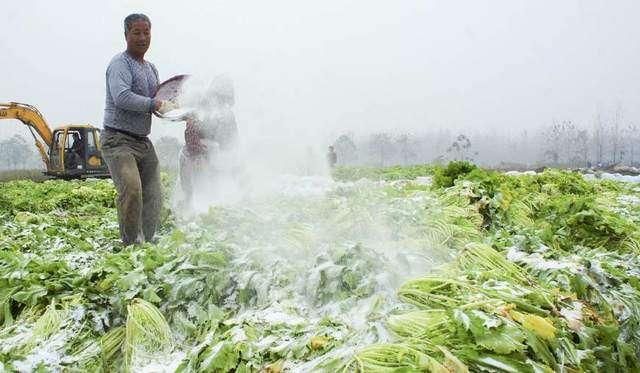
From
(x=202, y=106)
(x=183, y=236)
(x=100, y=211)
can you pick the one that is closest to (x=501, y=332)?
(x=183, y=236)

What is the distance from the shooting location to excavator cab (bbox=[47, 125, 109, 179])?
2631 centimetres

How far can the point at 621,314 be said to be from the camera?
2.86 metres

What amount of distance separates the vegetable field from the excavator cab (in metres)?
23.9

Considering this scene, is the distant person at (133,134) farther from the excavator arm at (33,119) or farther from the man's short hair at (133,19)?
the excavator arm at (33,119)

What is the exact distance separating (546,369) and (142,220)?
4.51 meters

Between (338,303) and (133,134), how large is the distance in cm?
343

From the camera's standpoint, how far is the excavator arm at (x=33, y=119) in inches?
987

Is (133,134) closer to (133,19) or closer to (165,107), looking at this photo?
(165,107)

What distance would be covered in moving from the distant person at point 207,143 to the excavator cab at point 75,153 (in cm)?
2057

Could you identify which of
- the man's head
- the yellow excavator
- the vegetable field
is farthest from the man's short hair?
the yellow excavator

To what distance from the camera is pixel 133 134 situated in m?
5.39

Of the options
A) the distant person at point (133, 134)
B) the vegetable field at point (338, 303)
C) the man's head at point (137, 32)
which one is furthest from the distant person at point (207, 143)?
the vegetable field at point (338, 303)

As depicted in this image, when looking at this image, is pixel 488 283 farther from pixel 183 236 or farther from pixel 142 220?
pixel 142 220

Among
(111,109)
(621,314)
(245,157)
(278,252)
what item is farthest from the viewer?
(245,157)
